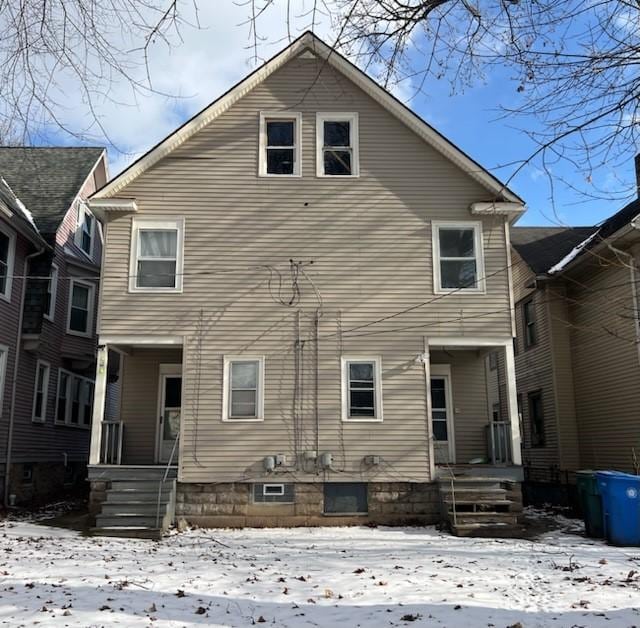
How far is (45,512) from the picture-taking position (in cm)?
1401

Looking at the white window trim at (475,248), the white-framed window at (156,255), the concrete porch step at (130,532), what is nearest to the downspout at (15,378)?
the white-framed window at (156,255)

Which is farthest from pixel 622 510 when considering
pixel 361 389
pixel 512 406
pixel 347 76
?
pixel 347 76

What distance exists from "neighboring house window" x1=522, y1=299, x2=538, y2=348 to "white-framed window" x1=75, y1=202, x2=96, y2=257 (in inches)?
513

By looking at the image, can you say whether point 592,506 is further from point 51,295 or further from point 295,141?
point 51,295

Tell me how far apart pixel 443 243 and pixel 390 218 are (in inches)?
48.0

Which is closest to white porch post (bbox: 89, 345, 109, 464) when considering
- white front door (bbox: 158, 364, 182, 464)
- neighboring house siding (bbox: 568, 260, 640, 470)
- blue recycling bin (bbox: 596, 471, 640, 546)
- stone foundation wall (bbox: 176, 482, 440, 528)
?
white front door (bbox: 158, 364, 182, 464)

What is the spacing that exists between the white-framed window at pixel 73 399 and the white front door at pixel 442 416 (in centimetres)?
1002

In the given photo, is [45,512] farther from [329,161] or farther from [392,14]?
[392,14]

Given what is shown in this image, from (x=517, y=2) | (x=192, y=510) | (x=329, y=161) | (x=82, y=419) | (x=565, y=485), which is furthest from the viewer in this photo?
(x=82, y=419)

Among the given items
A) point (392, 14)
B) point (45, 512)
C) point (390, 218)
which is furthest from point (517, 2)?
point (45, 512)

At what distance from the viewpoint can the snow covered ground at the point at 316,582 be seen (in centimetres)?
585

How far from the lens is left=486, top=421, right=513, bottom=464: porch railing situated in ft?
41.9

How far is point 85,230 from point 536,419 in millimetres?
14412

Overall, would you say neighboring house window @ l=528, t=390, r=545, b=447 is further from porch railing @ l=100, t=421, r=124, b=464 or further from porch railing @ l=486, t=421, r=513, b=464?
porch railing @ l=100, t=421, r=124, b=464
